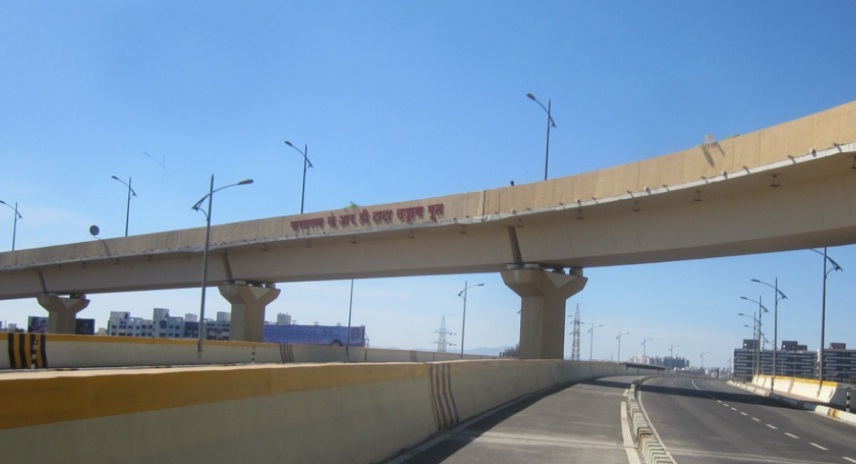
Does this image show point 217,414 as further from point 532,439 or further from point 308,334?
point 308,334

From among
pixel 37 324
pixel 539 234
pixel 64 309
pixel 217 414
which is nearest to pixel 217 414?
pixel 217 414

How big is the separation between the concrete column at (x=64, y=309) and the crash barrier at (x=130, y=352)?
2642cm

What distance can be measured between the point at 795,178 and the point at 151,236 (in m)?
43.0

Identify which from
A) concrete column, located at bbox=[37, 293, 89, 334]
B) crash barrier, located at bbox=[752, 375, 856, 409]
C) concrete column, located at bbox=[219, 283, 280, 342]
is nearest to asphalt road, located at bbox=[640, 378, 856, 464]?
crash barrier, located at bbox=[752, 375, 856, 409]

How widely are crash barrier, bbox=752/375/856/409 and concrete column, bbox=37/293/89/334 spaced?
178 feet

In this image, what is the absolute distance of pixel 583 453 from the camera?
1382 cm

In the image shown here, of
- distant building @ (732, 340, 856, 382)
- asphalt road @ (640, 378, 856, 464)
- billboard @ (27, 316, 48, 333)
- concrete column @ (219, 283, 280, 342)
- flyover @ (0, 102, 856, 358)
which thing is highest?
flyover @ (0, 102, 856, 358)

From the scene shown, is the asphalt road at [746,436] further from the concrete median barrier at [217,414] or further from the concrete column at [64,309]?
the concrete column at [64,309]

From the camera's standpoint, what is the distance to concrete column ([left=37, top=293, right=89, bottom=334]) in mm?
64688

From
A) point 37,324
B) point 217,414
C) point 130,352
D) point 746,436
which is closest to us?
point 217,414

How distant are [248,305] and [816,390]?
36490mm

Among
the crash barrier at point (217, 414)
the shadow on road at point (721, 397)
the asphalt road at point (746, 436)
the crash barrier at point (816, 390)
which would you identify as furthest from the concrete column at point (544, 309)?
the crash barrier at point (217, 414)

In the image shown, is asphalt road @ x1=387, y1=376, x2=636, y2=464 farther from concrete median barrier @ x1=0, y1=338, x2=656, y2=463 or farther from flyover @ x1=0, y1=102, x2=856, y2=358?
flyover @ x1=0, y1=102, x2=856, y2=358

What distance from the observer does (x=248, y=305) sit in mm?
54688
